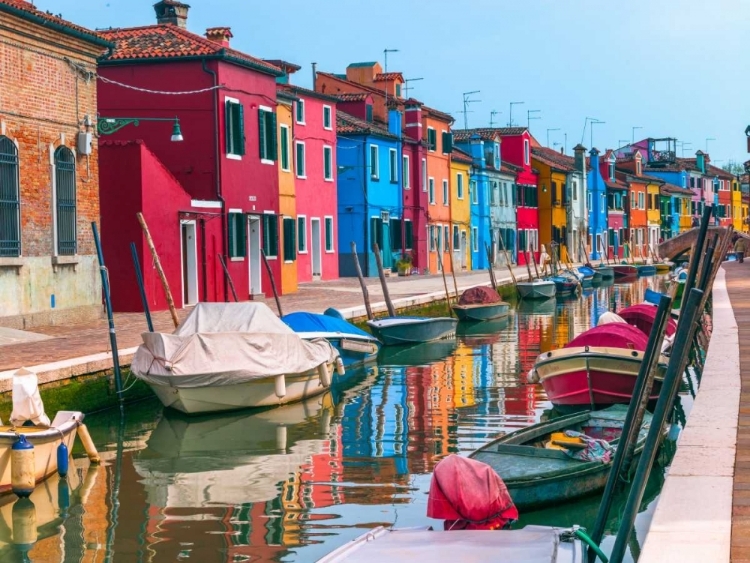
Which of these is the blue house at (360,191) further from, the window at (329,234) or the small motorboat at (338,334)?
the small motorboat at (338,334)

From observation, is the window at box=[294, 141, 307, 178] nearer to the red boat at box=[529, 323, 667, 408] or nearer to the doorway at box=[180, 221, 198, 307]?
the doorway at box=[180, 221, 198, 307]

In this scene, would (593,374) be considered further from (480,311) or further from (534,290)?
(534,290)

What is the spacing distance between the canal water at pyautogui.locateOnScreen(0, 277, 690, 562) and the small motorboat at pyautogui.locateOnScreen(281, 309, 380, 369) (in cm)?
53

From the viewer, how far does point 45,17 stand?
2158 cm

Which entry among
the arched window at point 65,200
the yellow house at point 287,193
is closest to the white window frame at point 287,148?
the yellow house at point 287,193

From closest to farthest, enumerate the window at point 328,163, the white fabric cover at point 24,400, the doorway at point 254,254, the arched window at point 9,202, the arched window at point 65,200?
the white fabric cover at point 24,400, the arched window at point 9,202, the arched window at point 65,200, the doorway at point 254,254, the window at point 328,163

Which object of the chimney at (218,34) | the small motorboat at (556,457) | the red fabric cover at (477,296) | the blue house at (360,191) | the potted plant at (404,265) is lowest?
the small motorboat at (556,457)

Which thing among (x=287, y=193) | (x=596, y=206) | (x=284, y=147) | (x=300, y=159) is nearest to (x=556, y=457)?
(x=287, y=193)

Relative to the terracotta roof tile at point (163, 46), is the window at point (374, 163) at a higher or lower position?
lower

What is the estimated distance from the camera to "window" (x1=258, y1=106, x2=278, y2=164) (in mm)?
32969

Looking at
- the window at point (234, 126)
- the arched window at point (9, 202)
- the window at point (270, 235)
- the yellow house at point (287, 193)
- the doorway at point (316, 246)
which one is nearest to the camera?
the arched window at point (9, 202)

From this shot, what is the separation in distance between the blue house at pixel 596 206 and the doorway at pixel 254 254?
50.1 meters

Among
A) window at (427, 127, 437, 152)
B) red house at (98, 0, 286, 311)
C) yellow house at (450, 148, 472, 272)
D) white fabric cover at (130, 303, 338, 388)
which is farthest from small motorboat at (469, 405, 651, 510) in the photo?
yellow house at (450, 148, 472, 272)

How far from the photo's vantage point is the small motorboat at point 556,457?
33.5ft
